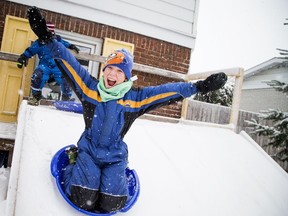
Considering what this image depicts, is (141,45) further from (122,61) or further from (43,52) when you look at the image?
(122,61)

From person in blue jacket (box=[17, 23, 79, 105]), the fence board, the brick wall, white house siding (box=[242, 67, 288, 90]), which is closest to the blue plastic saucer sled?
person in blue jacket (box=[17, 23, 79, 105])

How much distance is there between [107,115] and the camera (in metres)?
2.18

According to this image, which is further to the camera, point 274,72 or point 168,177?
point 274,72

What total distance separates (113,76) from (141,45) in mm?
3977

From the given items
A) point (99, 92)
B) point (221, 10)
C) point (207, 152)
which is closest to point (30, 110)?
point (99, 92)

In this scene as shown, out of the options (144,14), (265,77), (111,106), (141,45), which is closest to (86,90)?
(111,106)

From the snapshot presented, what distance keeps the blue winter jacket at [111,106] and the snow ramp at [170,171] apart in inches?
20.9

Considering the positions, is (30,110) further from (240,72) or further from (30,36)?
(240,72)

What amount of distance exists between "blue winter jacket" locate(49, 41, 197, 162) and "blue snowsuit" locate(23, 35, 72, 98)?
7.92 ft

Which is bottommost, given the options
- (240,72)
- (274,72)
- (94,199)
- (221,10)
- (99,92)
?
(94,199)

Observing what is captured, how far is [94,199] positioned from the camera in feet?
6.67

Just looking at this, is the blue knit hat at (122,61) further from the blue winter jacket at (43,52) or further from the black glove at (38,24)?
the blue winter jacket at (43,52)

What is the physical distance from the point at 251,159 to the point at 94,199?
2588mm

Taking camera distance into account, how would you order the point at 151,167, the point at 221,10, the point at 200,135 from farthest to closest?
the point at 221,10
the point at 200,135
the point at 151,167
